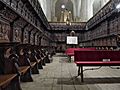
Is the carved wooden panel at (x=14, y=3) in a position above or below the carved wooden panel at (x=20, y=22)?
above

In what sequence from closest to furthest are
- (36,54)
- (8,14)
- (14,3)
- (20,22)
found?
(8,14) → (36,54) → (20,22) → (14,3)

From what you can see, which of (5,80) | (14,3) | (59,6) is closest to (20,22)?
(14,3)

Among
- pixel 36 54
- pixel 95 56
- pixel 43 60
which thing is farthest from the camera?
pixel 43 60

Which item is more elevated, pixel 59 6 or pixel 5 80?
pixel 59 6

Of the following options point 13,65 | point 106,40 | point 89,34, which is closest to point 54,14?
point 89,34

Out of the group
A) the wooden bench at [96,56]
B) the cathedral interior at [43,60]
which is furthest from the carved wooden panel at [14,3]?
the wooden bench at [96,56]

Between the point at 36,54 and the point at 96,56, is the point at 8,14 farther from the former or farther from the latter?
the point at 96,56

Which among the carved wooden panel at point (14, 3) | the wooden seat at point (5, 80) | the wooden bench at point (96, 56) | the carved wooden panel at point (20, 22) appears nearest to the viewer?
the wooden seat at point (5, 80)

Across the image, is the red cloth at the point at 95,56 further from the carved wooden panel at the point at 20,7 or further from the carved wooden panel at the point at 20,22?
the carved wooden panel at the point at 20,7

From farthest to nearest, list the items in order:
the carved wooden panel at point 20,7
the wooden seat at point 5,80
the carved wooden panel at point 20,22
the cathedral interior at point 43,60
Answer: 1. the carved wooden panel at point 20,7
2. the carved wooden panel at point 20,22
3. the cathedral interior at point 43,60
4. the wooden seat at point 5,80

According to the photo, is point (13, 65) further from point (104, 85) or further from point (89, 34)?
point (89, 34)

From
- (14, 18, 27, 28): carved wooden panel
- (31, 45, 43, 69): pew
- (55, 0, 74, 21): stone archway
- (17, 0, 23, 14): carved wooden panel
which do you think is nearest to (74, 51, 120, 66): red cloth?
(31, 45, 43, 69): pew

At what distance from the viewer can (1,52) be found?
2707mm

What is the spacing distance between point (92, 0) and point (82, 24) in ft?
9.95
